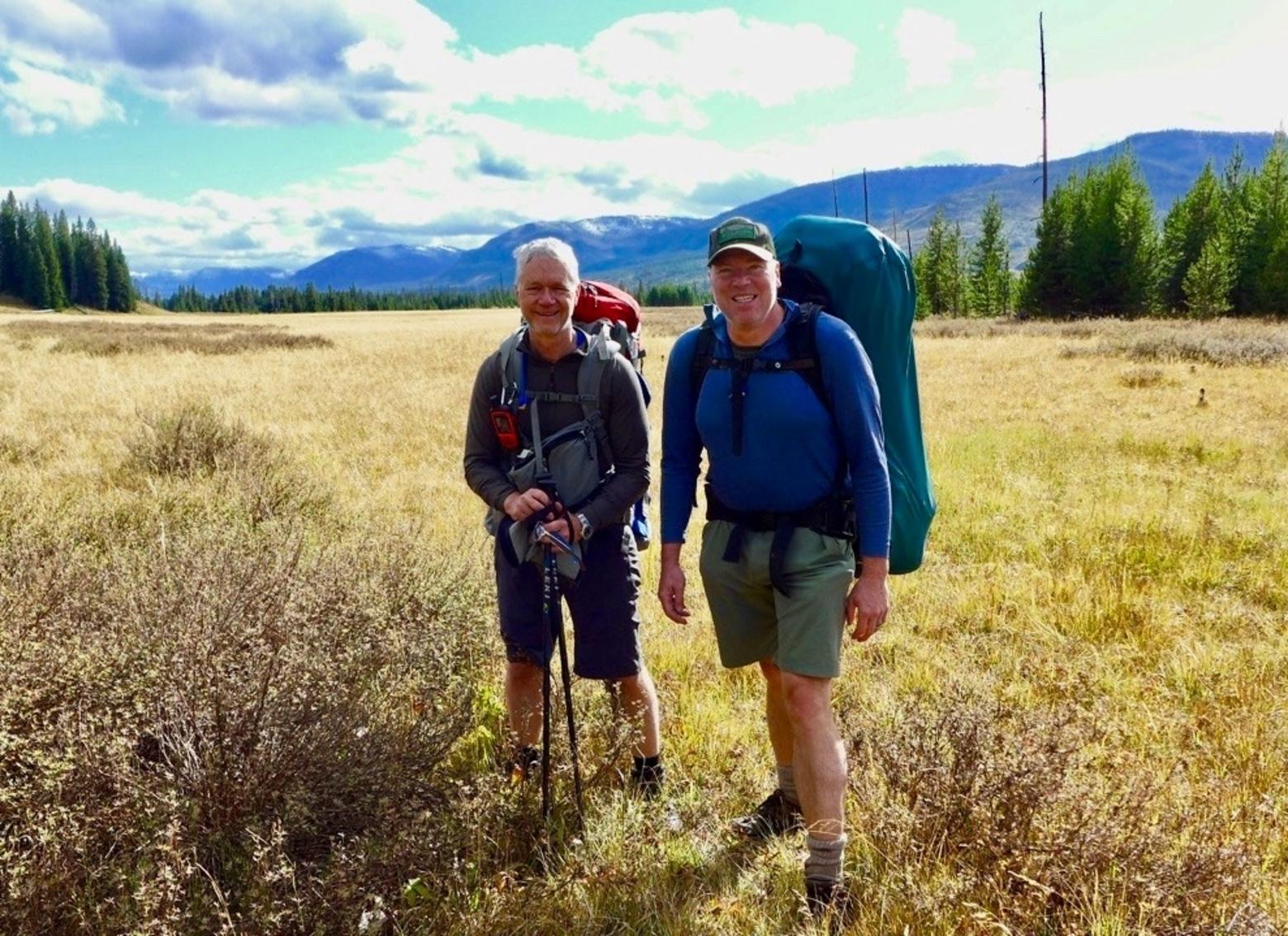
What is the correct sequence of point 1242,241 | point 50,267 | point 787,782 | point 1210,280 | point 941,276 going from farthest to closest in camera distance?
point 50,267 < point 941,276 < point 1242,241 < point 1210,280 < point 787,782

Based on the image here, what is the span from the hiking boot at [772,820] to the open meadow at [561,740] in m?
0.09

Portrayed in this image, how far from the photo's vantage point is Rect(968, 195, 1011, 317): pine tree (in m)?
47.3

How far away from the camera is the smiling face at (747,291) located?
2535mm

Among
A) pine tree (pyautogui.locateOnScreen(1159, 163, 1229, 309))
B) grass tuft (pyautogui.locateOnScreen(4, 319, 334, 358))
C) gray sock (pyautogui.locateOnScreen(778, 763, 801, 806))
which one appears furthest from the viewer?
pine tree (pyautogui.locateOnScreen(1159, 163, 1229, 309))

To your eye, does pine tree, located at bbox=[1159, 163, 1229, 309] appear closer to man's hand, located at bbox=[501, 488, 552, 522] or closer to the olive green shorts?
the olive green shorts

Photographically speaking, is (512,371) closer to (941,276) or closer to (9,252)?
(941,276)

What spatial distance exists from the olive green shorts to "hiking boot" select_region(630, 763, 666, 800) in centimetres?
80

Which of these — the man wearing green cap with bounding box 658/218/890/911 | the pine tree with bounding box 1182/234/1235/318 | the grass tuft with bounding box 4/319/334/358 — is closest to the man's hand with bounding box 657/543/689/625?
the man wearing green cap with bounding box 658/218/890/911

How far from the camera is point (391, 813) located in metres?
2.63

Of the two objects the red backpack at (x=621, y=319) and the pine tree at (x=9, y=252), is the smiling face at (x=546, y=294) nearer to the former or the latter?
the red backpack at (x=621, y=319)

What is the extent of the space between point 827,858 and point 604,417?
1660 millimetres

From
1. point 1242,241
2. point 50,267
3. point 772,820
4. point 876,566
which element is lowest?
point 772,820

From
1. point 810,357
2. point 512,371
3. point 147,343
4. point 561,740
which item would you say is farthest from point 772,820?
point 147,343

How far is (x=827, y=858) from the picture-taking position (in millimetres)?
2541
